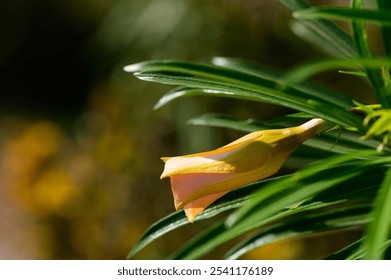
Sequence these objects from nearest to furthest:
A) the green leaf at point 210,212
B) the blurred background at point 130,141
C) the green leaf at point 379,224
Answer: the green leaf at point 379,224, the green leaf at point 210,212, the blurred background at point 130,141

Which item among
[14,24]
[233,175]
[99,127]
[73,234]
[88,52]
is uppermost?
[14,24]

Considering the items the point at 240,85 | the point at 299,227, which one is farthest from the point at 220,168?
the point at 299,227

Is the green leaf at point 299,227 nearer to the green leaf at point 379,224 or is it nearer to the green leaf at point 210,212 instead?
the green leaf at point 210,212

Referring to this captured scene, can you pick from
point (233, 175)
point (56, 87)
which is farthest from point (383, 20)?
point (56, 87)

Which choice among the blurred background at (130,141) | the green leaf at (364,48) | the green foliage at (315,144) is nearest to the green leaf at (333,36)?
the green foliage at (315,144)

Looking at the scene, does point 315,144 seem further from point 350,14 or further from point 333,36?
point 350,14
